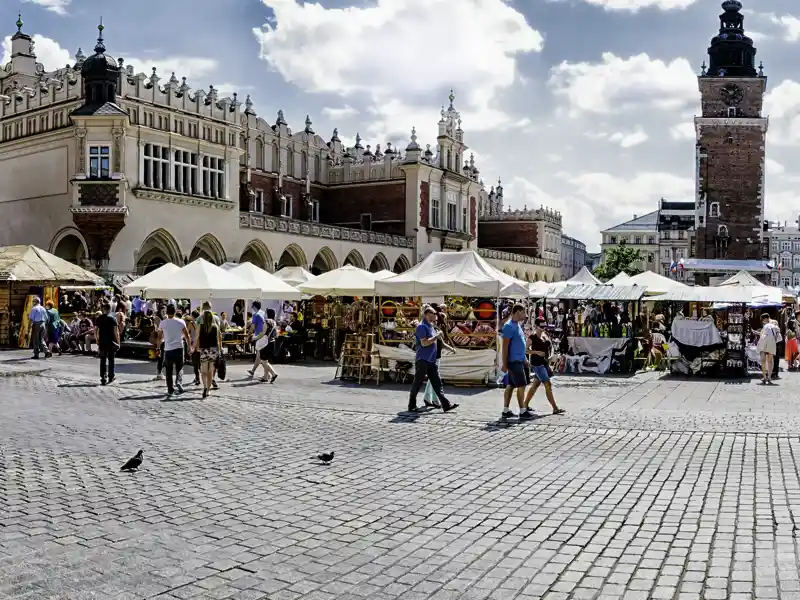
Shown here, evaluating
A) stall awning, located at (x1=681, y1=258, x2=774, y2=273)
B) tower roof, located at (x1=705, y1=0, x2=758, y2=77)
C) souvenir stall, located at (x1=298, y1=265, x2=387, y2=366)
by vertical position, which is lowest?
souvenir stall, located at (x1=298, y1=265, x2=387, y2=366)

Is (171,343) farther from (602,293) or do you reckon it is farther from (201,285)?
(602,293)

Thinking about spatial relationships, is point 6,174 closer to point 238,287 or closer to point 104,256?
point 104,256

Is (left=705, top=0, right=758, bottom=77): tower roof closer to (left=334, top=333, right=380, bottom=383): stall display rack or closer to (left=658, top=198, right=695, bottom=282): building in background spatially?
(left=658, top=198, right=695, bottom=282): building in background

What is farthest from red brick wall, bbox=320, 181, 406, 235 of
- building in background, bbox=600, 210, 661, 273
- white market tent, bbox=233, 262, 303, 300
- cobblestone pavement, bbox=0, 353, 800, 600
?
building in background, bbox=600, 210, 661, 273

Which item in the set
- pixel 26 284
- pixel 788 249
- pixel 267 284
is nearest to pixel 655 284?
pixel 267 284

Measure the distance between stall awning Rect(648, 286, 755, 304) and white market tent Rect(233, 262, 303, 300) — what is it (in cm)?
1056

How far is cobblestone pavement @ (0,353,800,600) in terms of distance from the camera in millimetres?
5387

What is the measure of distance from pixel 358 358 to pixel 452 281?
8.89 feet

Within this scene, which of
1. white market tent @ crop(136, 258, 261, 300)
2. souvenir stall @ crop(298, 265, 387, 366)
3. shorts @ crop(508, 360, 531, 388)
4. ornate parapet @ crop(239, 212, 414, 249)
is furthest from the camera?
ornate parapet @ crop(239, 212, 414, 249)

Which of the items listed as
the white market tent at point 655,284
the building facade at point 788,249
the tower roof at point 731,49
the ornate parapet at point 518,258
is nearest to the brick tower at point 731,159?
the tower roof at point 731,49

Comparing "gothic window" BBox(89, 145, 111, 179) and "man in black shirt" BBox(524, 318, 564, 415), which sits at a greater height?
"gothic window" BBox(89, 145, 111, 179)

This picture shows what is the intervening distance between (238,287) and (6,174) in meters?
20.9

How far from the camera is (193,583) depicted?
5.30 metres

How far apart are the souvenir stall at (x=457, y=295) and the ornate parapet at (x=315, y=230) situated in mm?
20888
